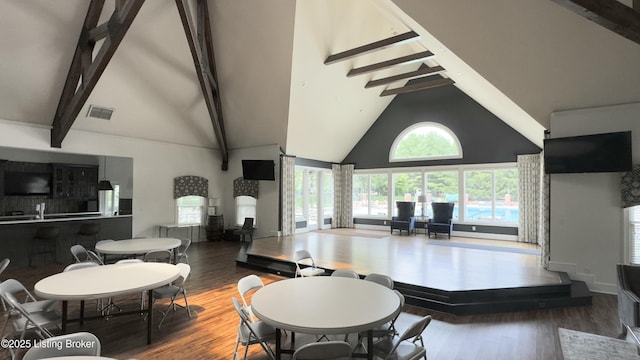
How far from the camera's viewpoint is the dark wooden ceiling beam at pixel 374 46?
20.2 ft

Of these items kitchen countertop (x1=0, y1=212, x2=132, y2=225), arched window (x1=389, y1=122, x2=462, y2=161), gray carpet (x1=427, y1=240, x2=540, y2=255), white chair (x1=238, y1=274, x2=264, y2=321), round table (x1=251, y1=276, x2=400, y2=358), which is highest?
arched window (x1=389, y1=122, x2=462, y2=161)

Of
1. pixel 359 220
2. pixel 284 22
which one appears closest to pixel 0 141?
pixel 284 22

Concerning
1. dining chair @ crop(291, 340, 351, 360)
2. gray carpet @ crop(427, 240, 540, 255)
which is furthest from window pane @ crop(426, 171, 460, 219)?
dining chair @ crop(291, 340, 351, 360)

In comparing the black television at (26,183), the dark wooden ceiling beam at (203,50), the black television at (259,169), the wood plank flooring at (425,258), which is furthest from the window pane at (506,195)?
the black television at (26,183)

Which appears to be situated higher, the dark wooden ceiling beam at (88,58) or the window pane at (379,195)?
the dark wooden ceiling beam at (88,58)

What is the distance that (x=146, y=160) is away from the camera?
8.38m

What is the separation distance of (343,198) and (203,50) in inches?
281

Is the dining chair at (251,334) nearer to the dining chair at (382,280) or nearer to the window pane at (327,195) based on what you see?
the dining chair at (382,280)

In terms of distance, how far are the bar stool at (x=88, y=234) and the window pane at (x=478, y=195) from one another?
33.5ft

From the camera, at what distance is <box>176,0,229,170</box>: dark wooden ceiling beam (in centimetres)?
559

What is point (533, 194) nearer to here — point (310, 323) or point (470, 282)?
→ point (470, 282)

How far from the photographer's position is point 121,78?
652 centimetres

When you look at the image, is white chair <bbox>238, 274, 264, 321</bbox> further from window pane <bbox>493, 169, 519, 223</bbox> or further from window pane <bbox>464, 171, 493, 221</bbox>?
window pane <bbox>493, 169, 519, 223</bbox>

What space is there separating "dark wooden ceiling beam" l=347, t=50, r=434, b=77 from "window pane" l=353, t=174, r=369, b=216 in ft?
15.0
